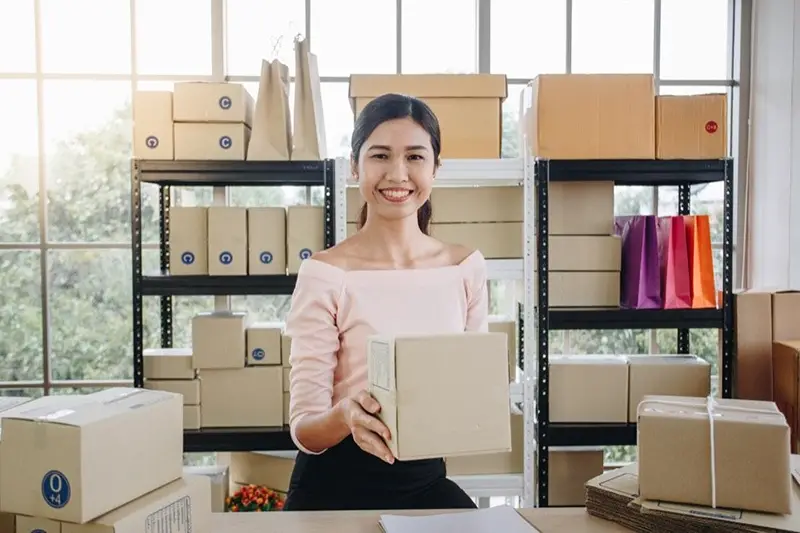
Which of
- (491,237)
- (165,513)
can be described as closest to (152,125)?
(491,237)

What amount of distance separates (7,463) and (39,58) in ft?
8.20

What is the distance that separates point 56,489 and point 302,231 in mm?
1604

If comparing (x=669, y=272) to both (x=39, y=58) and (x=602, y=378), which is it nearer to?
(x=602, y=378)

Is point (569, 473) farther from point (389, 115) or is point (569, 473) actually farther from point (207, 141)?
→ point (207, 141)

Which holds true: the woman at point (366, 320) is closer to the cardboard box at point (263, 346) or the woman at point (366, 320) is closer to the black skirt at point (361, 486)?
the black skirt at point (361, 486)

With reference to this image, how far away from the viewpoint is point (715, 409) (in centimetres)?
106

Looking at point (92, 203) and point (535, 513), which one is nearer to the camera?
point (535, 513)

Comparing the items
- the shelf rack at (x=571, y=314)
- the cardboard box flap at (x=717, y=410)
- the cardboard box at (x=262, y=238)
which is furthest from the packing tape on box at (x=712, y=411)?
the cardboard box at (x=262, y=238)

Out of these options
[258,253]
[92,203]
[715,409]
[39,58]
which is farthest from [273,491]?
[39,58]

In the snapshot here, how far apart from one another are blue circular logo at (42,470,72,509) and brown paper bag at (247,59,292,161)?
164 cm

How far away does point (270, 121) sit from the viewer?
2.37m

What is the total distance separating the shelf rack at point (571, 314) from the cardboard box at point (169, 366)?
1.21m

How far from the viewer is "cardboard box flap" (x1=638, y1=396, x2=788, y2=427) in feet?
3.30

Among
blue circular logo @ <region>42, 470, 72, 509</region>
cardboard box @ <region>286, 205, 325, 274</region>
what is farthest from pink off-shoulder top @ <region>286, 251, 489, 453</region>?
cardboard box @ <region>286, 205, 325, 274</region>
